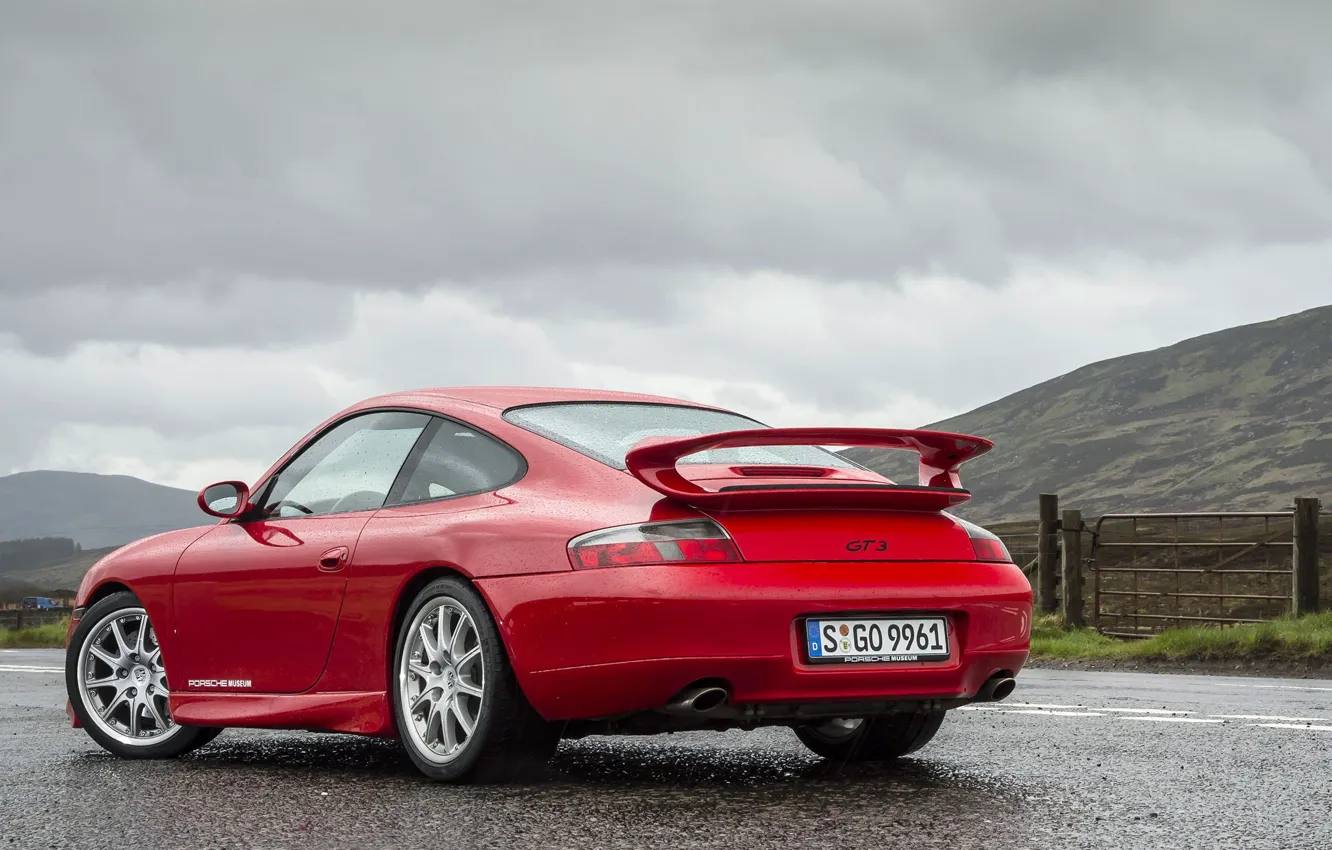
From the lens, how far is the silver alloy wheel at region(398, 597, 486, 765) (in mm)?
5016

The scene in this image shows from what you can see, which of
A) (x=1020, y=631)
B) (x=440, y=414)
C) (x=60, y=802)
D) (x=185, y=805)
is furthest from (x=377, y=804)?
(x=1020, y=631)

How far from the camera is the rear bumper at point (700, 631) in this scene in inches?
181

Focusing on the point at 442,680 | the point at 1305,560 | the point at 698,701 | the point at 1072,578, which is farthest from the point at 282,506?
the point at 1072,578

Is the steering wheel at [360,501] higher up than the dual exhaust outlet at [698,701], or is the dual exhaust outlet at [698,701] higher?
the steering wheel at [360,501]

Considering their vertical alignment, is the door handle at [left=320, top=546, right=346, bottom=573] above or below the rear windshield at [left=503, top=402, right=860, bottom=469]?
below

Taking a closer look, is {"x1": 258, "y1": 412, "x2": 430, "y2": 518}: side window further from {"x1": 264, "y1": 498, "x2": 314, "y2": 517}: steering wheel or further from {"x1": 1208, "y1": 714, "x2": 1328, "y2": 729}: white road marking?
{"x1": 1208, "y1": 714, "x2": 1328, "y2": 729}: white road marking

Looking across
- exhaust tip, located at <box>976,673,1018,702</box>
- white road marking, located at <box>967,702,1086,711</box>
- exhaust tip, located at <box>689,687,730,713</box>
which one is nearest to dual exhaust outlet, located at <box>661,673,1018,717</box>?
exhaust tip, located at <box>689,687,730,713</box>

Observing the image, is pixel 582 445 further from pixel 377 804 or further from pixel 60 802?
pixel 60 802

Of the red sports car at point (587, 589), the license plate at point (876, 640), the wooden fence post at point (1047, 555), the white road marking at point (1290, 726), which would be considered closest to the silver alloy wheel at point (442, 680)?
the red sports car at point (587, 589)

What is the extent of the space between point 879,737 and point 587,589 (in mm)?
1636

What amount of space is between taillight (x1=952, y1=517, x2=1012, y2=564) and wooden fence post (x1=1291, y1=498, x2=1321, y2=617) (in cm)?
1170

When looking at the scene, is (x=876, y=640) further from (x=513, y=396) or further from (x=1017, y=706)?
(x=1017, y=706)

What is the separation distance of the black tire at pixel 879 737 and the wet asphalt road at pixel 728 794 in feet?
0.42

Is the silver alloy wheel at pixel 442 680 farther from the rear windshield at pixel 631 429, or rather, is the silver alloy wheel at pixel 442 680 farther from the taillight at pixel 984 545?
the taillight at pixel 984 545
